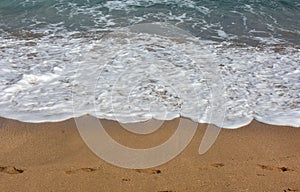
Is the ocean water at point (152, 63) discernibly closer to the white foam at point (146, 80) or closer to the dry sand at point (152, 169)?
the white foam at point (146, 80)

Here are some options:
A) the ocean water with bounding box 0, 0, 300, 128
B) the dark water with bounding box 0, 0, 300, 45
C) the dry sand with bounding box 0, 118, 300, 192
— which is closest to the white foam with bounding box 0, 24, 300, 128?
the ocean water with bounding box 0, 0, 300, 128

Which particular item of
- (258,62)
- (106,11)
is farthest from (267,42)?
(106,11)

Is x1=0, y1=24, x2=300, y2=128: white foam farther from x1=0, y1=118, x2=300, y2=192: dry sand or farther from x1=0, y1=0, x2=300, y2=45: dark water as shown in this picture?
x1=0, y1=0, x2=300, y2=45: dark water

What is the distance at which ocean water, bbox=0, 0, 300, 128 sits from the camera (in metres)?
4.21

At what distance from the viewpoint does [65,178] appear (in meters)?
3.03

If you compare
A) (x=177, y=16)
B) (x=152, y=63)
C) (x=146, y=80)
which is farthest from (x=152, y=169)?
(x=177, y=16)

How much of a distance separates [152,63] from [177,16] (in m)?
3.53

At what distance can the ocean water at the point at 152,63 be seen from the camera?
4.21 m

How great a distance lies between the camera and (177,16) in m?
8.69

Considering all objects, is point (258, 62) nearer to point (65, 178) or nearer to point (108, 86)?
point (108, 86)

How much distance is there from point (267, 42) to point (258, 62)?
4.27 ft

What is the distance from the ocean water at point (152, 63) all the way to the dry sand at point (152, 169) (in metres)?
0.25

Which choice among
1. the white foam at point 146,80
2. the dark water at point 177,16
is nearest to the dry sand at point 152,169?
the white foam at point 146,80

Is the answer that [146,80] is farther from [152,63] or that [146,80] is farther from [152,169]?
[152,169]
